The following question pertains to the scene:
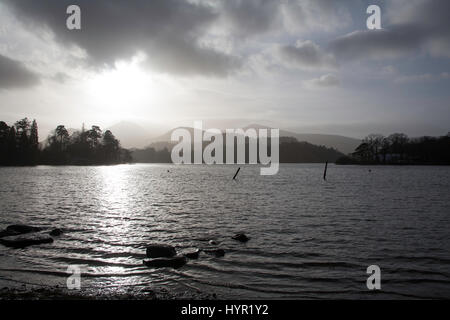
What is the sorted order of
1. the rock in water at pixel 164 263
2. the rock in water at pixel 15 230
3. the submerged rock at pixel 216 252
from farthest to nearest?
1. the rock in water at pixel 15 230
2. the submerged rock at pixel 216 252
3. the rock in water at pixel 164 263

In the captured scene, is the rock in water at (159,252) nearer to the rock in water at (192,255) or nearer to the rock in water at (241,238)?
the rock in water at (192,255)

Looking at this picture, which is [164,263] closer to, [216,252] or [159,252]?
[159,252]

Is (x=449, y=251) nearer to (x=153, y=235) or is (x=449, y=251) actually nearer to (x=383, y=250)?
(x=383, y=250)

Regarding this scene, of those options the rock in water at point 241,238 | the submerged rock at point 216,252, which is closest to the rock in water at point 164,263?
the submerged rock at point 216,252

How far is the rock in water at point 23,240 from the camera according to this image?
21391 mm

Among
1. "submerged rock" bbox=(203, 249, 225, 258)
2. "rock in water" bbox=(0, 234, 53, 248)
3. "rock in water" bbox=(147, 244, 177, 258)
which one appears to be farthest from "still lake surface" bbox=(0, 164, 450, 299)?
"rock in water" bbox=(147, 244, 177, 258)

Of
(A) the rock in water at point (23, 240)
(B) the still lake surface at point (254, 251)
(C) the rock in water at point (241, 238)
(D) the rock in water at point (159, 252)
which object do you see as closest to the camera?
(B) the still lake surface at point (254, 251)

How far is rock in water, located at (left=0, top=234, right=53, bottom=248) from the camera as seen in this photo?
21.4 m

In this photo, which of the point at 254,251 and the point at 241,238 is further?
the point at 241,238

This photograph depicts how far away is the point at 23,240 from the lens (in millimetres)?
21672

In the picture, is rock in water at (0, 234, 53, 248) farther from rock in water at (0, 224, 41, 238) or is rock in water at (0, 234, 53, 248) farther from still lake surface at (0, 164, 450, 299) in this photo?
rock in water at (0, 224, 41, 238)

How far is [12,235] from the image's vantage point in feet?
78.0

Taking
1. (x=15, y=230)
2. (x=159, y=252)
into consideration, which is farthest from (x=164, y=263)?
(x=15, y=230)
